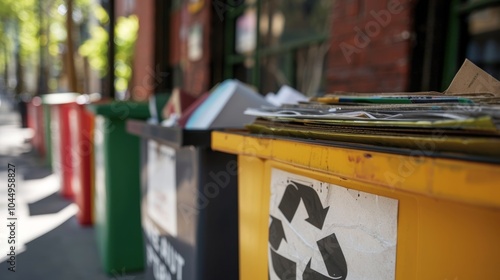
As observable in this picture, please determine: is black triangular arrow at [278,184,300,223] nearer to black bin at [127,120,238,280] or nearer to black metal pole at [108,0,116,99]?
black bin at [127,120,238,280]

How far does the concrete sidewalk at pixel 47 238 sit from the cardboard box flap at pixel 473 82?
2.64m

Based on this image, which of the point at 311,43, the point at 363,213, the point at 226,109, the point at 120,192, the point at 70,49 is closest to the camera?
the point at 363,213

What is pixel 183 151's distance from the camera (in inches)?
72.2

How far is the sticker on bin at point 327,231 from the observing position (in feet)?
3.23

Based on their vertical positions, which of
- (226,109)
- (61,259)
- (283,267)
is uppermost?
(226,109)

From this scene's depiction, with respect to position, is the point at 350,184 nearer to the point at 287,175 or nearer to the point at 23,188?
the point at 287,175

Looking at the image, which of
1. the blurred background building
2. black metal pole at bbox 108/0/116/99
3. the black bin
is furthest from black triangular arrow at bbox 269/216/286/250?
black metal pole at bbox 108/0/116/99

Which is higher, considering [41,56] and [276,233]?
[41,56]

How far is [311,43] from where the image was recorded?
13.6 ft

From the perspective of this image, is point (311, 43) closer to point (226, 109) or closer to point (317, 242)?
point (226, 109)

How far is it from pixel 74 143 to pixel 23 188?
5.97 feet

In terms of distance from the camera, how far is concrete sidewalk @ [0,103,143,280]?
3.05m

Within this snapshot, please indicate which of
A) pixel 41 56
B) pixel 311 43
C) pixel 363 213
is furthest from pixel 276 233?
pixel 41 56

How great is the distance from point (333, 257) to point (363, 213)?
0.17 m
